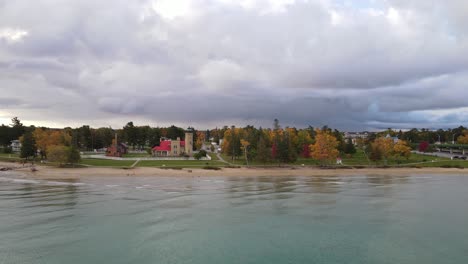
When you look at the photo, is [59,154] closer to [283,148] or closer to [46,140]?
[46,140]

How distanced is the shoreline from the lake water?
62.1 feet

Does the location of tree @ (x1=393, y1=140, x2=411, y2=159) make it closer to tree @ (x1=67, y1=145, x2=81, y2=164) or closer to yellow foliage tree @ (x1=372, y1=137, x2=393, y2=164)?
yellow foliage tree @ (x1=372, y1=137, x2=393, y2=164)

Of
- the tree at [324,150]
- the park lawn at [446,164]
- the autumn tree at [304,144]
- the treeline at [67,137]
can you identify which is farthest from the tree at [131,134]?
the park lawn at [446,164]

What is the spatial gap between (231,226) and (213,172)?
3981 cm

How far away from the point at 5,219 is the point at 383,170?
66.2 m

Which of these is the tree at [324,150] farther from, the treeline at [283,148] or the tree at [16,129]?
→ the tree at [16,129]

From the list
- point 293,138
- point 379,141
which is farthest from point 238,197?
point 379,141

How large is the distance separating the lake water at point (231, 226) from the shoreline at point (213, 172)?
18.9 metres

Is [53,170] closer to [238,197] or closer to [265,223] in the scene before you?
[238,197]

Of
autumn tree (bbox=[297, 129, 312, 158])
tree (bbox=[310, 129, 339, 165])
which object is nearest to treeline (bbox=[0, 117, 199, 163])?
autumn tree (bbox=[297, 129, 312, 158])

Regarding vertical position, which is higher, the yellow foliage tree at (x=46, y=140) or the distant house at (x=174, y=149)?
the yellow foliage tree at (x=46, y=140)

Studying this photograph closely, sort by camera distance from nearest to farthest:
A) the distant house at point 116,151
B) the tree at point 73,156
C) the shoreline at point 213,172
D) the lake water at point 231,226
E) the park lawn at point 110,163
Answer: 1. the lake water at point 231,226
2. the shoreline at point 213,172
3. the tree at point 73,156
4. the park lawn at point 110,163
5. the distant house at point 116,151

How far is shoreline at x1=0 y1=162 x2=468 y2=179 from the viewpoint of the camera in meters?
63.3

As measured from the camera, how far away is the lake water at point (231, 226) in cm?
2014
